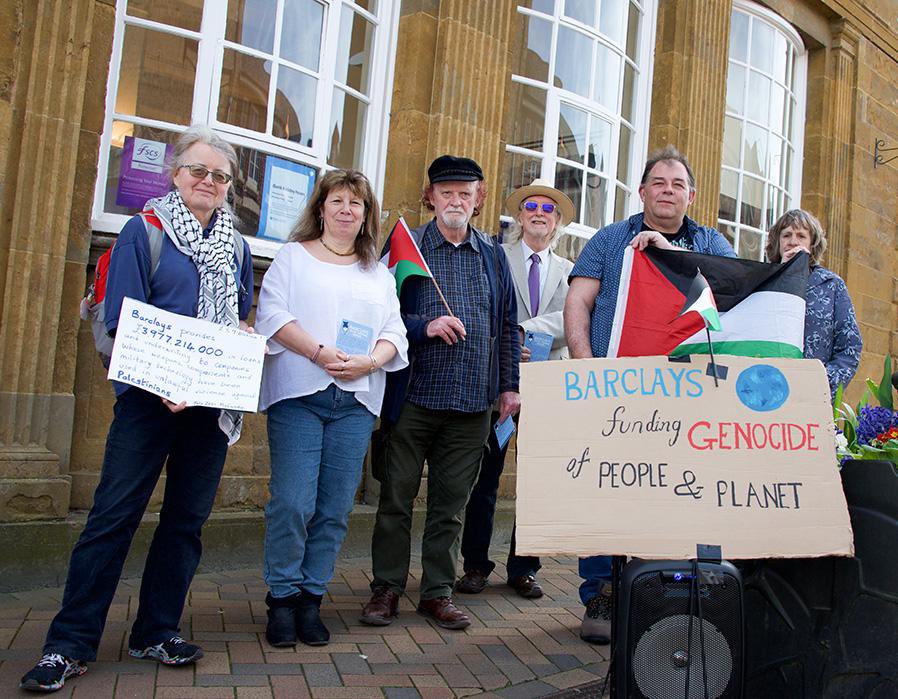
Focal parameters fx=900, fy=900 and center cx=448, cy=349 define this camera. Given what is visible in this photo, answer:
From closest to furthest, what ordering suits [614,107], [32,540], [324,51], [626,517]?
[626,517]
[32,540]
[324,51]
[614,107]

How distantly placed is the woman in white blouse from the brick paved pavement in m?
0.22

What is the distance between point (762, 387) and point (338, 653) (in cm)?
195

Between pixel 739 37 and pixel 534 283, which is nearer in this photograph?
pixel 534 283

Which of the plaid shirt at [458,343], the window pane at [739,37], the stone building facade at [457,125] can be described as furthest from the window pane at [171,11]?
the window pane at [739,37]

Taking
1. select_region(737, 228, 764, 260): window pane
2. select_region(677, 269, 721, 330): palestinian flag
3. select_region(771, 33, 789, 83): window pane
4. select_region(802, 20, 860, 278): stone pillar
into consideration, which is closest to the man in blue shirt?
select_region(677, 269, 721, 330): palestinian flag

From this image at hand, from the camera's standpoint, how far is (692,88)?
8219 mm

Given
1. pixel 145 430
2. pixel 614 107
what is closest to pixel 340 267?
pixel 145 430

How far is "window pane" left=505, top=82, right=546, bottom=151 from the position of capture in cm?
718

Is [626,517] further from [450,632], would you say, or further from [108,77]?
[108,77]

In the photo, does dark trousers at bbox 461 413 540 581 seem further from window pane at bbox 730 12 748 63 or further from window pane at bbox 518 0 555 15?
window pane at bbox 730 12 748 63

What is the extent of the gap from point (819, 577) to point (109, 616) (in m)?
2.88

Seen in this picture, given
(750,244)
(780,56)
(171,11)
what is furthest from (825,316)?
(780,56)

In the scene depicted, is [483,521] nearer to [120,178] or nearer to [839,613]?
[839,613]

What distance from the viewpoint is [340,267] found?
12.5 feet
